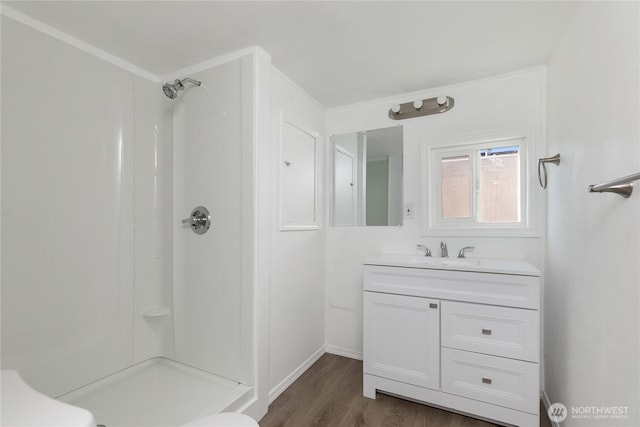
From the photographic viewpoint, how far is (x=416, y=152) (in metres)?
2.33

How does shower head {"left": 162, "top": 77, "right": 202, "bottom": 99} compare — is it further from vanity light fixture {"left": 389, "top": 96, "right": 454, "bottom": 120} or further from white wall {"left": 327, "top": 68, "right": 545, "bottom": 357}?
vanity light fixture {"left": 389, "top": 96, "right": 454, "bottom": 120}

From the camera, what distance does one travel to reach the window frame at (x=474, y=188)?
1.95 meters

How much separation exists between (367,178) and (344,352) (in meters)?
1.57

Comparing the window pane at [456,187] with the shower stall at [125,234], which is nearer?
the shower stall at [125,234]

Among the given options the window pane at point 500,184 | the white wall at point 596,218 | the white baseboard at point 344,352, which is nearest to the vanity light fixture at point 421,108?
the window pane at point 500,184

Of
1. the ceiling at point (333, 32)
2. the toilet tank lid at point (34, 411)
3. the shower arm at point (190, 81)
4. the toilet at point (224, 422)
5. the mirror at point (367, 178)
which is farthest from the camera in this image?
the mirror at point (367, 178)

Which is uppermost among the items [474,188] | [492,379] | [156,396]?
[474,188]

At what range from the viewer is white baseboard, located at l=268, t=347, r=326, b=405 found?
1929 millimetres

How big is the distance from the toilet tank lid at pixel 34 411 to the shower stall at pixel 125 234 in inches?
26.1

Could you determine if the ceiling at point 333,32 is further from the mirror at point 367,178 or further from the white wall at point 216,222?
the mirror at point 367,178

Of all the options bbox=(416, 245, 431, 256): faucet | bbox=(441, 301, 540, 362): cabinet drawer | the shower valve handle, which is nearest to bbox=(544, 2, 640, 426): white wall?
bbox=(441, 301, 540, 362): cabinet drawer

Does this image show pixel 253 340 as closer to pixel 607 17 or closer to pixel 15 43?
pixel 15 43

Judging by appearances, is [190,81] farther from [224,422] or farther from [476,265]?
[476,265]

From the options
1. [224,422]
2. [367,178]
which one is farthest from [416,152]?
[224,422]
